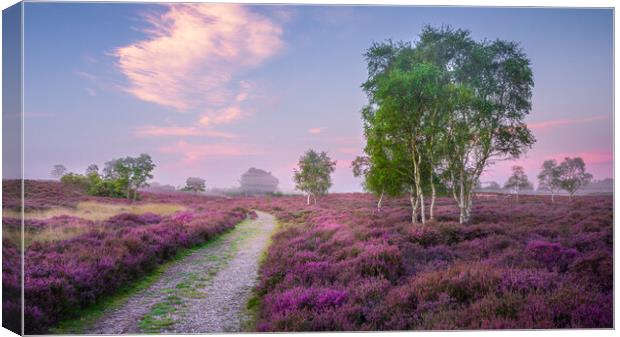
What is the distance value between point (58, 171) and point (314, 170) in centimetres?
725

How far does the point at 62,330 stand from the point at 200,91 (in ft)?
21.3

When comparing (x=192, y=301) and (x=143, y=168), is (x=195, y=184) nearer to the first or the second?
(x=143, y=168)

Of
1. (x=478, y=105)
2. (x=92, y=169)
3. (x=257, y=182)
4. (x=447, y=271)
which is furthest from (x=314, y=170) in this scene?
(x=478, y=105)

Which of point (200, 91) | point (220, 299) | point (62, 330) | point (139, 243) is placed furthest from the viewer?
point (139, 243)

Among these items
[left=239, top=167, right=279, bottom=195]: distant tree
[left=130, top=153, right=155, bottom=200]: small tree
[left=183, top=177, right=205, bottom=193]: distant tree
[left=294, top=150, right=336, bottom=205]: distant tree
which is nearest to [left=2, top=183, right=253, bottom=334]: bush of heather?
[left=183, top=177, right=205, bottom=193]: distant tree

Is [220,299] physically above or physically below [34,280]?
below

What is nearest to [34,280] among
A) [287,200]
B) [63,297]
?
[63,297]

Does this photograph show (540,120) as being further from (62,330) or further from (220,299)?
(62,330)

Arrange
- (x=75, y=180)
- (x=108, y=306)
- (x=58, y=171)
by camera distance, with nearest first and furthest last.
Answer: (x=108, y=306), (x=58, y=171), (x=75, y=180)

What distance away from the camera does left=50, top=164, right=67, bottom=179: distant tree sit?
9.63 m

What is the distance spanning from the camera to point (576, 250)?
358 inches

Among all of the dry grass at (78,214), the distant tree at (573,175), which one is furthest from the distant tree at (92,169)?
the distant tree at (573,175)

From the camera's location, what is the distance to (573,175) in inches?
388

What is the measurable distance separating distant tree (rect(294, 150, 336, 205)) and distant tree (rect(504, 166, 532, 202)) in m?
5.89
